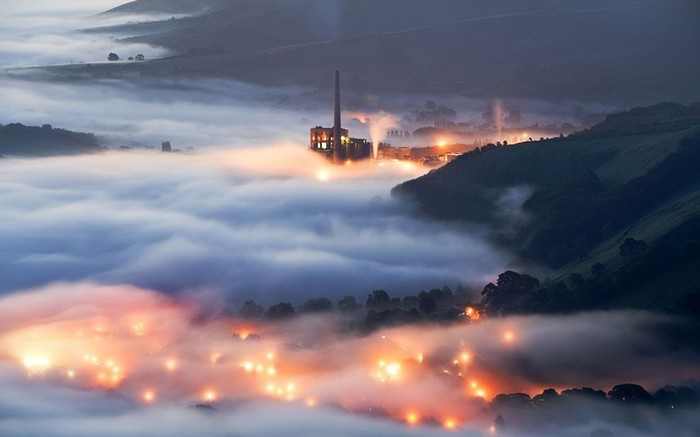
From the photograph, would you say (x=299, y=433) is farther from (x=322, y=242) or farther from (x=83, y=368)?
(x=322, y=242)

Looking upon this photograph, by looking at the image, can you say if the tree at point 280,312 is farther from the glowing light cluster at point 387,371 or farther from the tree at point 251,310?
the glowing light cluster at point 387,371

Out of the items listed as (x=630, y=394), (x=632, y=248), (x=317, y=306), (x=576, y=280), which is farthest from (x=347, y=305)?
(x=630, y=394)

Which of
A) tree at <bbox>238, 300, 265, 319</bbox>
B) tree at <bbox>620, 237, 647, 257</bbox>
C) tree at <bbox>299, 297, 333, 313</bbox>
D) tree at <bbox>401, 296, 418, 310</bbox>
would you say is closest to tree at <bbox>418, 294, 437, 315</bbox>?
tree at <bbox>401, 296, 418, 310</bbox>

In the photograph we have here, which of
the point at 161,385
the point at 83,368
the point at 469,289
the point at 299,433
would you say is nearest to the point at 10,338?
the point at 83,368

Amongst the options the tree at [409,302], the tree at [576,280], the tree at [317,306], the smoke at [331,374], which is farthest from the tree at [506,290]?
the tree at [317,306]

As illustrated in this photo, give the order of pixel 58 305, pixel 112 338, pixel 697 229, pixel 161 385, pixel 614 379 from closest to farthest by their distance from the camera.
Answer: pixel 614 379, pixel 161 385, pixel 697 229, pixel 112 338, pixel 58 305

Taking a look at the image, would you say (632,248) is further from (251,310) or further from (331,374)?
(251,310)
